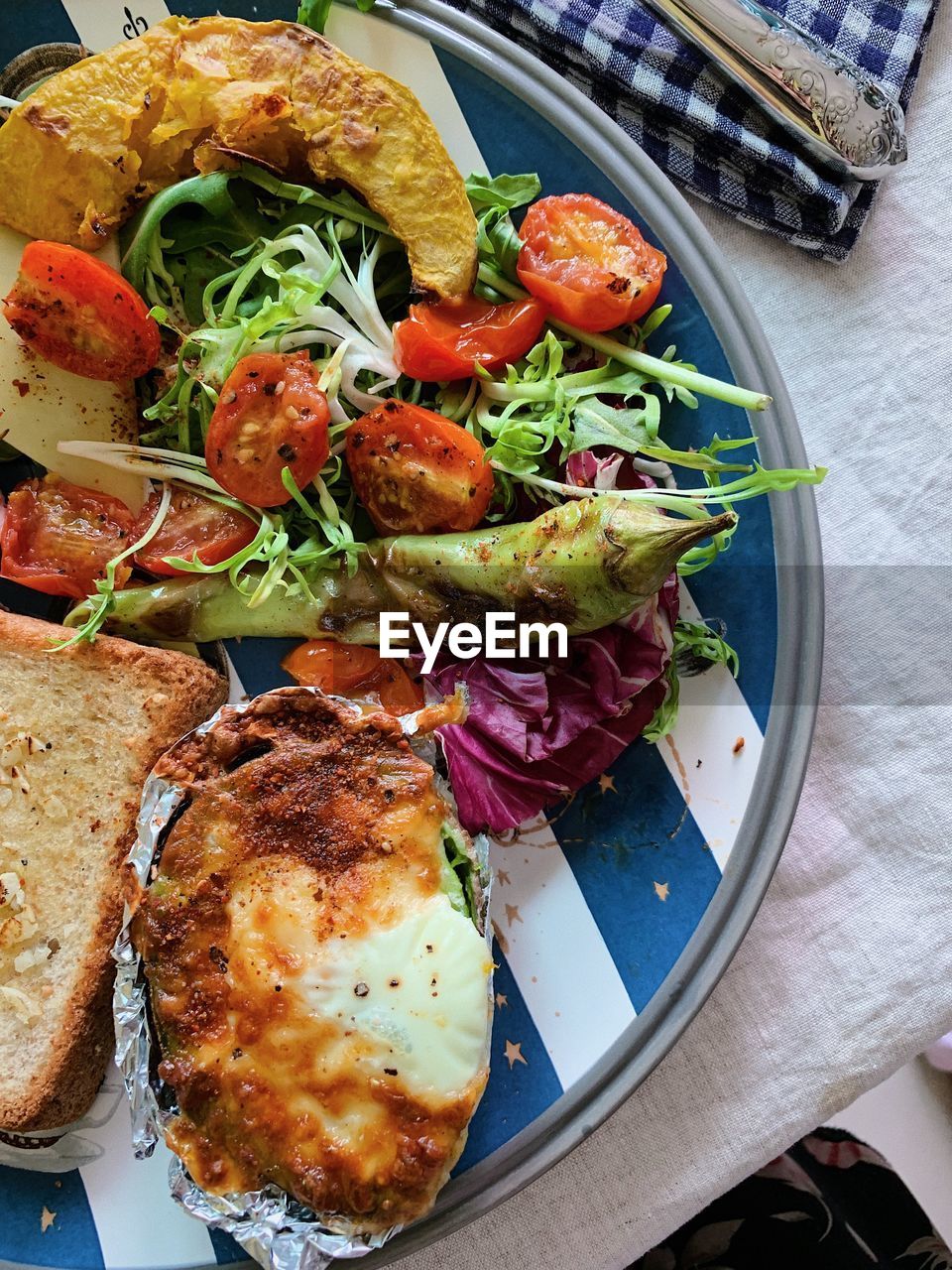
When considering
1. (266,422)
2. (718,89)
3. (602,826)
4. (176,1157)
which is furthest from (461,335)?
(176,1157)

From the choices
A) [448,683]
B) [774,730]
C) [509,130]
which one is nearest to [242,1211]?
[448,683]

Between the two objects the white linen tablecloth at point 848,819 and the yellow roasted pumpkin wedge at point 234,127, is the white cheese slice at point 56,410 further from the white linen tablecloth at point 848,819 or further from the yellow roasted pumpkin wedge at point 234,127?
the white linen tablecloth at point 848,819

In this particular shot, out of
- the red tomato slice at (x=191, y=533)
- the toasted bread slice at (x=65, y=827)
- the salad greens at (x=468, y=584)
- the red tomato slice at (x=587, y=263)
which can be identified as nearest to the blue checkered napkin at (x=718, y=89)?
the red tomato slice at (x=587, y=263)

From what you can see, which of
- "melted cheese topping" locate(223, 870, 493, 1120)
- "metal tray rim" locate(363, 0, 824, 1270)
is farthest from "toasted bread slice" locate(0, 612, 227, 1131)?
"metal tray rim" locate(363, 0, 824, 1270)

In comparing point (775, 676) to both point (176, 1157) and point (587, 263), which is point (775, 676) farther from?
point (176, 1157)

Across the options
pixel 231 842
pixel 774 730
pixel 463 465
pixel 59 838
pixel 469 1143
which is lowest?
pixel 469 1143

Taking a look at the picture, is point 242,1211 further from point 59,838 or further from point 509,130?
point 509,130
